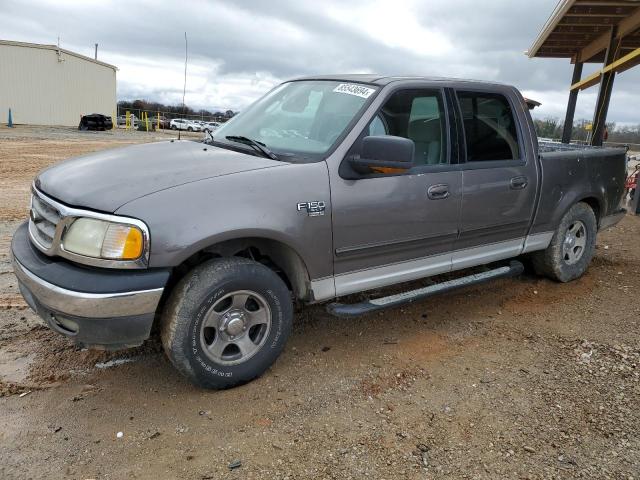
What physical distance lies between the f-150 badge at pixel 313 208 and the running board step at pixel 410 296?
676mm

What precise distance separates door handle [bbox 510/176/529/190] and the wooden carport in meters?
6.33

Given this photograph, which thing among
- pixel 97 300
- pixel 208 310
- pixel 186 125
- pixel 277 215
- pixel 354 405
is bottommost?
pixel 354 405

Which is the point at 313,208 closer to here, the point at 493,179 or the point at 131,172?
the point at 131,172

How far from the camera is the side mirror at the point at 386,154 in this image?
3.11 m

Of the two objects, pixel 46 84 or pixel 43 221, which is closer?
pixel 43 221

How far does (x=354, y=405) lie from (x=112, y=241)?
63.7 inches

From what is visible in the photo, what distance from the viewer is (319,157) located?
10.6 feet

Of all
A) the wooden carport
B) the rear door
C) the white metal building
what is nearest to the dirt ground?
the rear door

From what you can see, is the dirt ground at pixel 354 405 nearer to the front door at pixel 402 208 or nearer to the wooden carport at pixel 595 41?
the front door at pixel 402 208

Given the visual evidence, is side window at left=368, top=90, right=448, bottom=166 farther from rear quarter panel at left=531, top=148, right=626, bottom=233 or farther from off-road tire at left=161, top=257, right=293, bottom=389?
off-road tire at left=161, top=257, right=293, bottom=389

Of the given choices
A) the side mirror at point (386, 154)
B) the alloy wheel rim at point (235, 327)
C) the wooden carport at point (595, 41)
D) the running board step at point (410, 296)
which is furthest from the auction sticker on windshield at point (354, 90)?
the wooden carport at point (595, 41)

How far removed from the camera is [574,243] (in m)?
5.21

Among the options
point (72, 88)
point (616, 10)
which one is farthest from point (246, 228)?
point (72, 88)

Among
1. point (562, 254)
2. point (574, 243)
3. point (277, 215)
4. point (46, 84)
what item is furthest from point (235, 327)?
point (46, 84)
